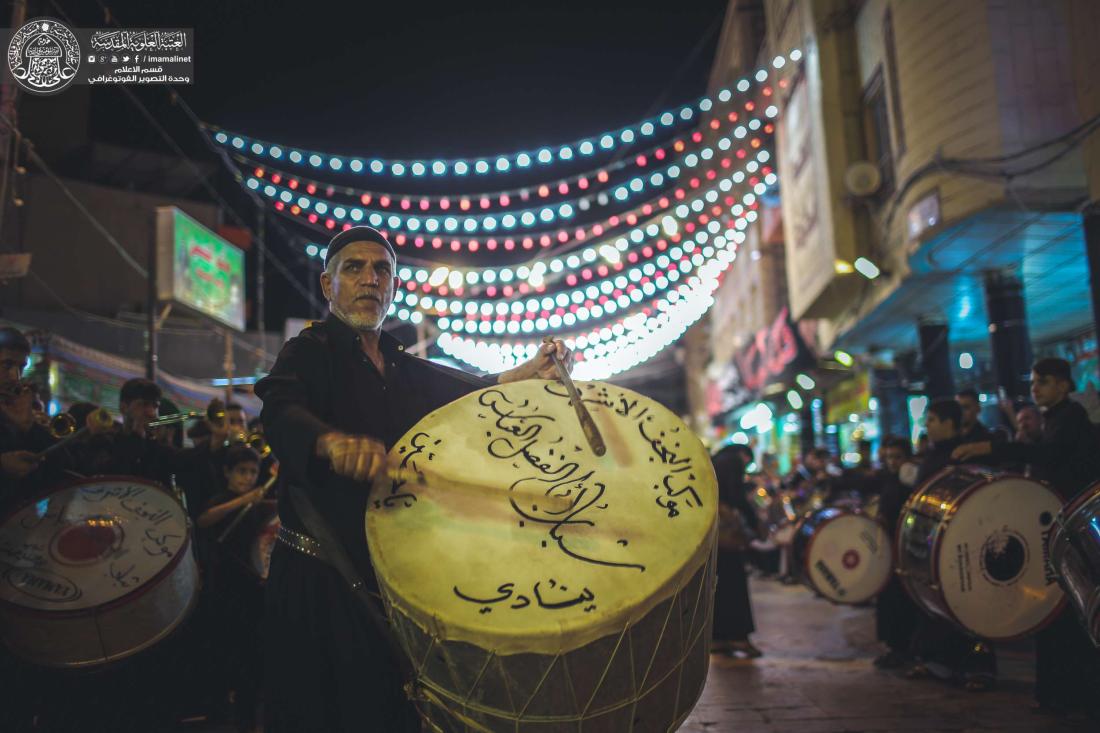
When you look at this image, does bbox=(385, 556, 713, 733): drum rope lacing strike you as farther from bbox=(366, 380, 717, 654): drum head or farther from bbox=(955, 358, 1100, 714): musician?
bbox=(955, 358, 1100, 714): musician

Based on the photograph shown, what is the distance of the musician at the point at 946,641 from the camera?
17.3ft

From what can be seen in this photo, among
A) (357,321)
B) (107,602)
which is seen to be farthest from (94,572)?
(357,321)

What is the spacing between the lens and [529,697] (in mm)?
1849

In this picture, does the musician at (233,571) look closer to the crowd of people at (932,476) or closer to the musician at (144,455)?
the musician at (144,455)

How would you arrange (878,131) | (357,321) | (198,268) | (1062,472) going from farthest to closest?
(198,268) → (878,131) → (1062,472) → (357,321)

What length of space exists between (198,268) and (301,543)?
1380 centimetres

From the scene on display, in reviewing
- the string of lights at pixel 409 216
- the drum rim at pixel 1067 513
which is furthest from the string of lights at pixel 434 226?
the drum rim at pixel 1067 513

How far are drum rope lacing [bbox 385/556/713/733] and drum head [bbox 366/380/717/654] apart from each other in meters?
0.06

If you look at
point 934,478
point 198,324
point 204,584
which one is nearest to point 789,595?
point 934,478

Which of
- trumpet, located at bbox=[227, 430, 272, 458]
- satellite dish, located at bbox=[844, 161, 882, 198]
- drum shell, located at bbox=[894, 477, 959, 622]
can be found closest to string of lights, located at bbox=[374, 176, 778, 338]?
satellite dish, located at bbox=[844, 161, 882, 198]

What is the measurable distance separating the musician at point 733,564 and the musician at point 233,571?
3.45 meters

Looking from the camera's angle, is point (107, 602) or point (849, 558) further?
point (849, 558)

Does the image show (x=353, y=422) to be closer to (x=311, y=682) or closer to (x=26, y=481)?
(x=311, y=682)

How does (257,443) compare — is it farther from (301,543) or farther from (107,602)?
(301,543)
